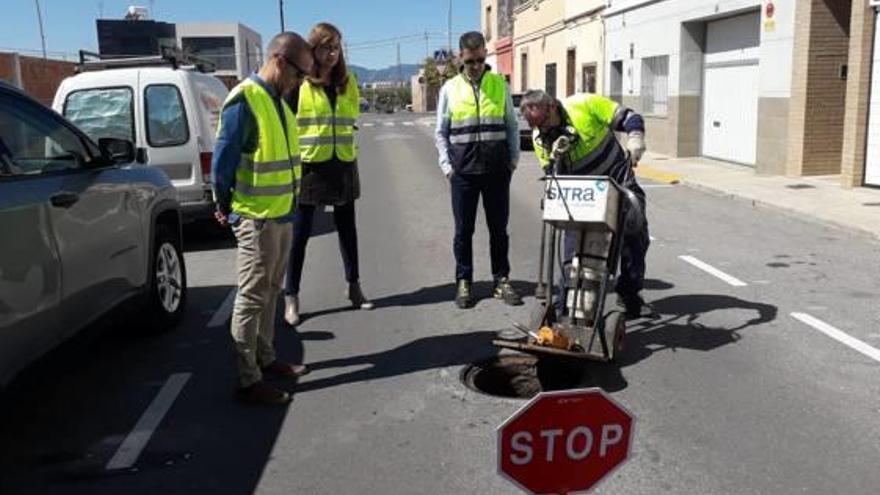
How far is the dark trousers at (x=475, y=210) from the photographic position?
21.6ft

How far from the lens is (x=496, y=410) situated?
461 centimetres

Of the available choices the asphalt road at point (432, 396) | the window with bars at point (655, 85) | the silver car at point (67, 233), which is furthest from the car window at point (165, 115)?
the window with bars at point (655, 85)

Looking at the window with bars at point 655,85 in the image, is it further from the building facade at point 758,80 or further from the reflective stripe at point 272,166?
the reflective stripe at point 272,166

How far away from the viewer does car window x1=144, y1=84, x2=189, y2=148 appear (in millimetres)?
9234

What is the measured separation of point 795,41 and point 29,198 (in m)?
13.7

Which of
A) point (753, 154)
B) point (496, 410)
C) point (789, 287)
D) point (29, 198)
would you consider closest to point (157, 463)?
point (29, 198)

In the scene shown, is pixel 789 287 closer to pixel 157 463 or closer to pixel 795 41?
pixel 157 463

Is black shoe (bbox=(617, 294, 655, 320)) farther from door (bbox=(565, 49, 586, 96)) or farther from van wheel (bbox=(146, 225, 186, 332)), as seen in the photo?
door (bbox=(565, 49, 586, 96))

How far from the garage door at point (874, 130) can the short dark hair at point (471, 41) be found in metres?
8.73

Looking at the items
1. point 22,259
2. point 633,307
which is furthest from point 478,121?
point 22,259

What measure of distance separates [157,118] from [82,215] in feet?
15.9

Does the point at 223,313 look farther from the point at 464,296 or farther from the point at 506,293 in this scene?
the point at 506,293

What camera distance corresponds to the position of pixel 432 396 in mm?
4828

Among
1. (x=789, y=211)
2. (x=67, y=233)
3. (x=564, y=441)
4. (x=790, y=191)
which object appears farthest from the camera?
(x=790, y=191)
